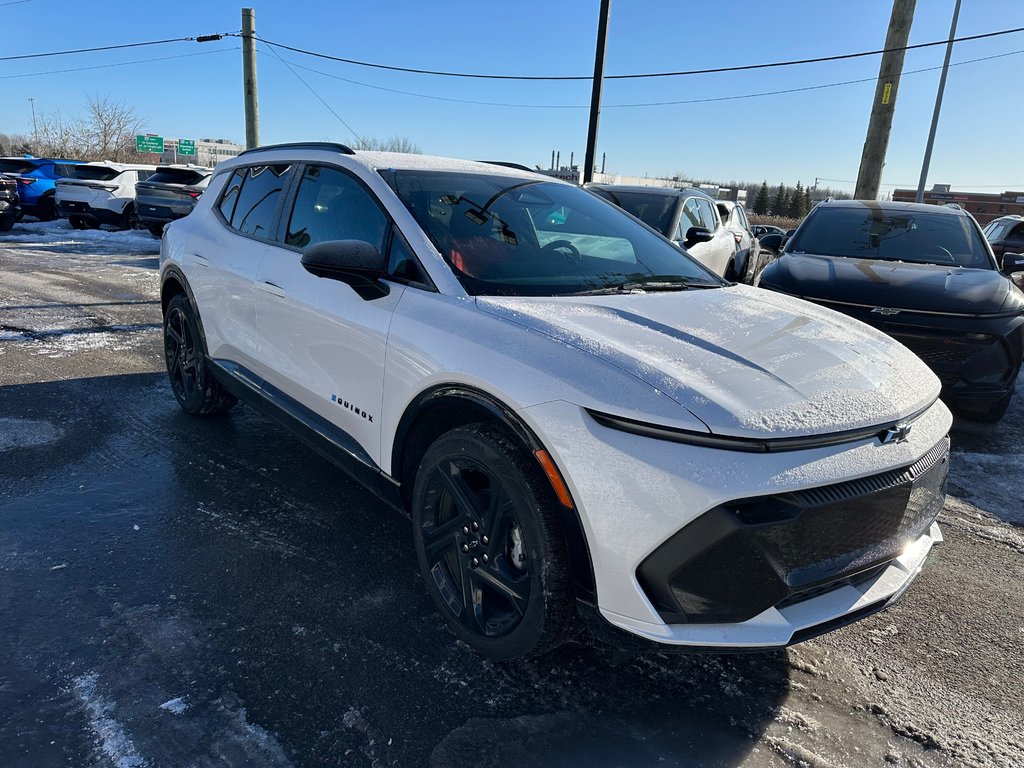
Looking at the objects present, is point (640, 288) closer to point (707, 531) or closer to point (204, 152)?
point (707, 531)

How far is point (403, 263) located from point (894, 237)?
5259 millimetres

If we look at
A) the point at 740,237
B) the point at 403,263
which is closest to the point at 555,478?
the point at 403,263

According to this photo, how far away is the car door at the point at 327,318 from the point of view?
2.75 m

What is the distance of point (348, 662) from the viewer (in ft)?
7.79

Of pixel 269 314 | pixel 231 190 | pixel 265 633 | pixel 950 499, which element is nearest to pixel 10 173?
pixel 231 190

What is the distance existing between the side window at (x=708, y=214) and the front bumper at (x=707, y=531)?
7687mm

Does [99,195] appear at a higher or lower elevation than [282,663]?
higher

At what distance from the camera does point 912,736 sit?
2164 mm

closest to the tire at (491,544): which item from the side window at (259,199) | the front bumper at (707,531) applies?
the front bumper at (707,531)

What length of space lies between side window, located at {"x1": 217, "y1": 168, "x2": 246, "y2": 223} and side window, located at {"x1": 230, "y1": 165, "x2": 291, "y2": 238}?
0.06 meters

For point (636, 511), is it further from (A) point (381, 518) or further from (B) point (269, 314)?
(B) point (269, 314)

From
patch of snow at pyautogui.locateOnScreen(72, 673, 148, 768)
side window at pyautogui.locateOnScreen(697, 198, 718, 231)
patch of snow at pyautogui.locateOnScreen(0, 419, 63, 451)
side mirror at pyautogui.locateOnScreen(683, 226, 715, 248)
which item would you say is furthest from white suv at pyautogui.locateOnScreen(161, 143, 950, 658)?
side window at pyautogui.locateOnScreen(697, 198, 718, 231)

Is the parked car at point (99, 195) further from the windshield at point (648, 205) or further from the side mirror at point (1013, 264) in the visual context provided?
the side mirror at point (1013, 264)

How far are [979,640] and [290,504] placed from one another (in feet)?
10.3
